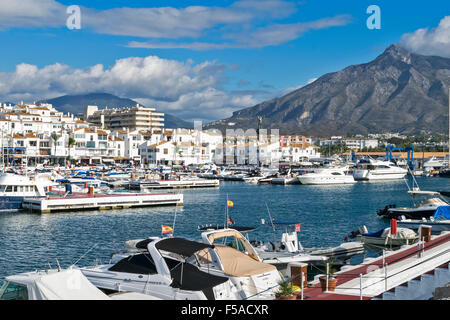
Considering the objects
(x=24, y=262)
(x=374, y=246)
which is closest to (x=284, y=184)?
(x=374, y=246)

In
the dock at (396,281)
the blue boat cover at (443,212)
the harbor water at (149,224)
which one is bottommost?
the harbor water at (149,224)

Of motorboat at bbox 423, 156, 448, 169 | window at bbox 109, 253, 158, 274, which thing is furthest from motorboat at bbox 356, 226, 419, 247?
motorboat at bbox 423, 156, 448, 169

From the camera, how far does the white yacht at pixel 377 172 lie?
9712 cm

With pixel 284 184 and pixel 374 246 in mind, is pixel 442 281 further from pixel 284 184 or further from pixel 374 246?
pixel 284 184

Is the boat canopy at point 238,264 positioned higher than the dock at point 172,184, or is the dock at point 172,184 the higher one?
the boat canopy at point 238,264

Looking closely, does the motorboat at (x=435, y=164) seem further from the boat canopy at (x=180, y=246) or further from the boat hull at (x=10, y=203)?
the boat canopy at (x=180, y=246)

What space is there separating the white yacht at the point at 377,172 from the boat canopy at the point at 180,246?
285 feet

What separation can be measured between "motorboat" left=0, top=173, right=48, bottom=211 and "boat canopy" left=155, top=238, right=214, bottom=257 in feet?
118

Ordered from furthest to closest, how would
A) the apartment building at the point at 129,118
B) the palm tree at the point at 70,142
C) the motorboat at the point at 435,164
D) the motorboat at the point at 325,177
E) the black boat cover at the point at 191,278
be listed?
1. the apartment building at the point at 129,118
2. the motorboat at the point at 435,164
3. the palm tree at the point at 70,142
4. the motorboat at the point at 325,177
5. the black boat cover at the point at 191,278

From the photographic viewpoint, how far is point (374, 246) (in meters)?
27.3

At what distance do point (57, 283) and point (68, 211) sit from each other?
37.1m

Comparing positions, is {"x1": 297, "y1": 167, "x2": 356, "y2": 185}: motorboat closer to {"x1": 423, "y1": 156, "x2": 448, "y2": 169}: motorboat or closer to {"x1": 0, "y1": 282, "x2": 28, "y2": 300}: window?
{"x1": 423, "y1": 156, "x2": 448, "y2": 169}: motorboat

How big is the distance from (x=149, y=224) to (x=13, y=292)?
27656mm

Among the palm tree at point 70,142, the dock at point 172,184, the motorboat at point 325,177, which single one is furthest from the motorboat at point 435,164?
the palm tree at point 70,142
